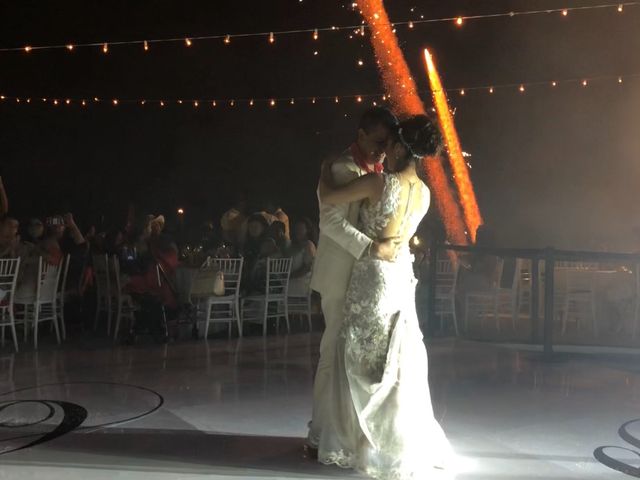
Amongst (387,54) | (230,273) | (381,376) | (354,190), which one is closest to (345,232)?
(354,190)

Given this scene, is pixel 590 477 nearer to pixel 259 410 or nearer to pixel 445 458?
pixel 445 458

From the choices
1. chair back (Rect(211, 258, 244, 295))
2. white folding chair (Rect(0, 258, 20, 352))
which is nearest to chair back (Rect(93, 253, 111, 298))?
white folding chair (Rect(0, 258, 20, 352))

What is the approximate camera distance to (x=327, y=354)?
10.0 feet

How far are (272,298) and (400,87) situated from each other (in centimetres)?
930

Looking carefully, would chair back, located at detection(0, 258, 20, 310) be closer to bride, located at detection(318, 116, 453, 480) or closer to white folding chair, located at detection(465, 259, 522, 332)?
bride, located at detection(318, 116, 453, 480)

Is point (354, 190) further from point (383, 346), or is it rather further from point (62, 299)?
Result: point (62, 299)

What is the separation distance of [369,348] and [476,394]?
1838 millimetres

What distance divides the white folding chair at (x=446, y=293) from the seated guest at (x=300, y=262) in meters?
1.44

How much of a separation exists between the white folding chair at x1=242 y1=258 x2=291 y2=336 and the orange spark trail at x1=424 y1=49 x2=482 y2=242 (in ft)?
26.0

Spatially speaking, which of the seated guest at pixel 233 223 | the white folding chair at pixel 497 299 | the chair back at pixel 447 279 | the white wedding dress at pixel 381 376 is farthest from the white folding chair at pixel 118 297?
the white wedding dress at pixel 381 376

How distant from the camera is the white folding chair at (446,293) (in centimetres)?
735

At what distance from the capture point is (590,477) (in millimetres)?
2998

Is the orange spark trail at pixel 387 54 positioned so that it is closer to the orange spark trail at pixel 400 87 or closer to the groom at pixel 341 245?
the orange spark trail at pixel 400 87

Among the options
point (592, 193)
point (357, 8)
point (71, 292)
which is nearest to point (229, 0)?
point (357, 8)
